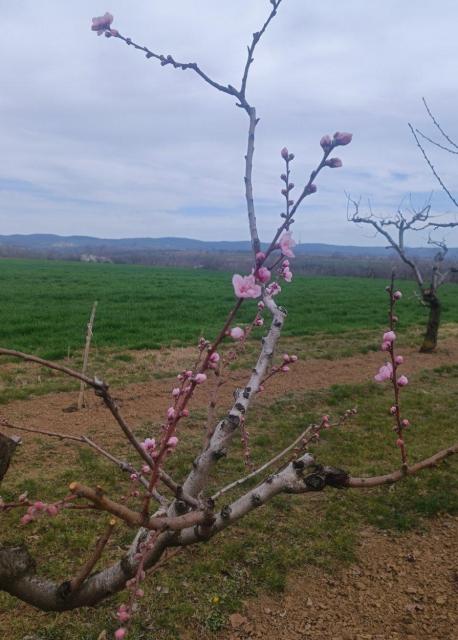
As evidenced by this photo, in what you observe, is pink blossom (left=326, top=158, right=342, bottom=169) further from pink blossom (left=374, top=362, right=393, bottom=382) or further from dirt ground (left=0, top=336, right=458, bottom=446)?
dirt ground (left=0, top=336, right=458, bottom=446)

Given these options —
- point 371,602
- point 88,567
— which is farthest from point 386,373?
point 371,602

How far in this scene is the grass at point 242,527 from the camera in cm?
367

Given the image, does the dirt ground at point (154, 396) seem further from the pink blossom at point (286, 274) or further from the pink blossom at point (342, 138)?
the pink blossom at point (342, 138)

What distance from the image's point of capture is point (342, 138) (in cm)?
144

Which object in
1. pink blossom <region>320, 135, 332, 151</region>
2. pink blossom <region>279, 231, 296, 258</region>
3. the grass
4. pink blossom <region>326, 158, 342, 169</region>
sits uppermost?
pink blossom <region>320, 135, 332, 151</region>

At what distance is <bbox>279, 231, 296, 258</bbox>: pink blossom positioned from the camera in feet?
4.52

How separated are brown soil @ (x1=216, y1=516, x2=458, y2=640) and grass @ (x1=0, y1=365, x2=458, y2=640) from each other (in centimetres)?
15

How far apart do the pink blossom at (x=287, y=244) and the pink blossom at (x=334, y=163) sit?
10.4 inches

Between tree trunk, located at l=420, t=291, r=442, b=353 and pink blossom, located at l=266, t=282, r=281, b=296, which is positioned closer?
pink blossom, located at l=266, t=282, r=281, b=296

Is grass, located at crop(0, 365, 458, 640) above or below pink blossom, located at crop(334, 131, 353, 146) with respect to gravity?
below

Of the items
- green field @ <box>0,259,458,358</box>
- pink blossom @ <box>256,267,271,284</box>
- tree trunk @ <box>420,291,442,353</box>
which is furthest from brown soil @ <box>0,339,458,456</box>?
pink blossom @ <box>256,267,271,284</box>

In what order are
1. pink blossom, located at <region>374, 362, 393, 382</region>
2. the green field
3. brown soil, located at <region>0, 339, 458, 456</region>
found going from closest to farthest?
1. pink blossom, located at <region>374, 362, 393, 382</region>
2. brown soil, located at <region>0, 339, 458, 456</region>
3. the green field

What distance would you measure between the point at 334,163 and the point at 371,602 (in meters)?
3.59

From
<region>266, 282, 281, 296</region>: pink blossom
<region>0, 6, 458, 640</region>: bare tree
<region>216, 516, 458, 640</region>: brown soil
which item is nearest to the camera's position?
<region>0, 6, 458, 640</region>: bare tree
